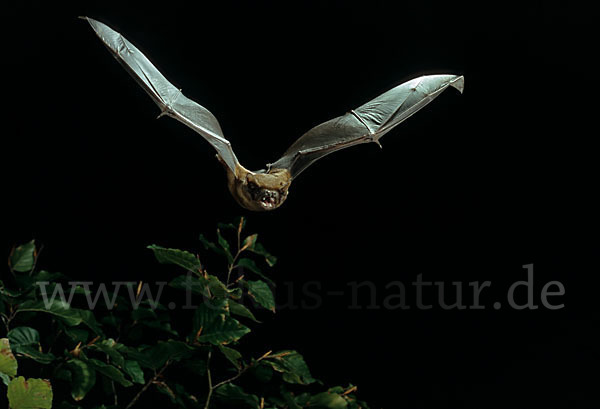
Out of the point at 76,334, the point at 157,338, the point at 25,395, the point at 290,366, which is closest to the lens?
the point at 25,395

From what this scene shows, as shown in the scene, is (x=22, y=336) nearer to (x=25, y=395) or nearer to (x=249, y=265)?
(x=25, y=395)

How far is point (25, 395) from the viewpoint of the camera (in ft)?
4.86

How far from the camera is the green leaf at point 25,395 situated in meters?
1.48

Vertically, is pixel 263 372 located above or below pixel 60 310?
below

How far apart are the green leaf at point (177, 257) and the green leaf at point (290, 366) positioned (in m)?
0.31

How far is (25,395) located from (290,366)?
2.23 ft

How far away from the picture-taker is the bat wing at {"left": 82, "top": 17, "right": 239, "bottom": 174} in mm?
1698

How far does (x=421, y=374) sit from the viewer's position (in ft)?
7.45

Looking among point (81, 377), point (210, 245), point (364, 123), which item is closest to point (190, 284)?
point (210, 245)

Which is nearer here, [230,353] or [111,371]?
[111,371]

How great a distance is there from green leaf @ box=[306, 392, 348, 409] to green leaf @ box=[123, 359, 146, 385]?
17.0 inches

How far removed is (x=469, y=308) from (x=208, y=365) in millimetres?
777

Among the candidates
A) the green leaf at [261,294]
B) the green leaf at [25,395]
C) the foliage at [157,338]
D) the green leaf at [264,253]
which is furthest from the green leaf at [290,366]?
the green leaf at [25,395]

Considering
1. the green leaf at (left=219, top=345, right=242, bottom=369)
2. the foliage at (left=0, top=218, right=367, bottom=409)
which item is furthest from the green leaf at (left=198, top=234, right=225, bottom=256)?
the green leaf at (left=219, top=345, right=242, bottom=369)
